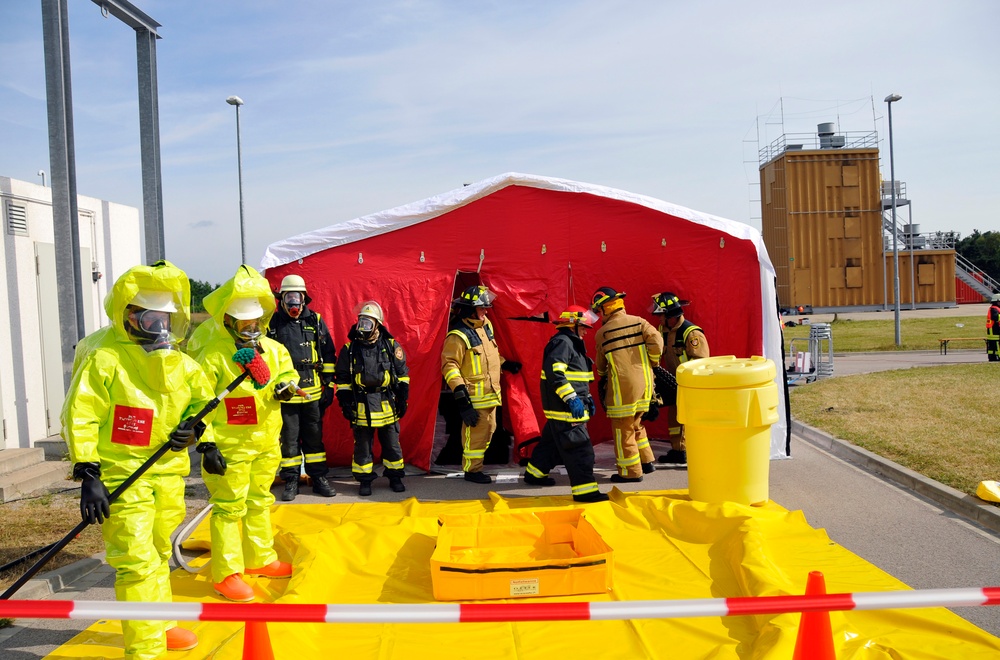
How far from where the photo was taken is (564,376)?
6.64m

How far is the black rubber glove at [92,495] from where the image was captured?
11.0 feet

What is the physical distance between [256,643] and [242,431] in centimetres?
184

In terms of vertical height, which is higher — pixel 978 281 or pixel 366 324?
pixel 978 281

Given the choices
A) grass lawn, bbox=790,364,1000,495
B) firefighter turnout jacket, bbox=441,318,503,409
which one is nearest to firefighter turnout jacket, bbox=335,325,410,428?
firefighter turnout jacket, bbox=441,318,503,409

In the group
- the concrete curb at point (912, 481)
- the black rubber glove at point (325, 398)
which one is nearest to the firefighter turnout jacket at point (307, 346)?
the black rubber glove at point (325, 398)

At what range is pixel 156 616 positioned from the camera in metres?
2.43

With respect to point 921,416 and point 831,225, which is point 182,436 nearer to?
point 921,416

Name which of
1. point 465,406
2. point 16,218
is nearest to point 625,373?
point 465,406

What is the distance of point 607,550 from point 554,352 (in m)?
2.55

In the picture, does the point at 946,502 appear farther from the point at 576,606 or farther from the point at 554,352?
the point at 576,606

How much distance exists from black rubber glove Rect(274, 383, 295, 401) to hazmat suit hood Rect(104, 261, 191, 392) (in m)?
0.89

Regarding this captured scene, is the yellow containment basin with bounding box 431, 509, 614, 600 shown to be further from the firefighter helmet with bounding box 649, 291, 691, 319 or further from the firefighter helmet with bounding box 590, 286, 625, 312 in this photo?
the firefighter helmet with bounding box 649, 291, 691, 319

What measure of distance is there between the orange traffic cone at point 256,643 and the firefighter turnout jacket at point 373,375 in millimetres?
4203

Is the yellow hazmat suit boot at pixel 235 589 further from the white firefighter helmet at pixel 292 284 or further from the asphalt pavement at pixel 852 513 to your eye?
the white firefighter helmet at pixel 292 284
